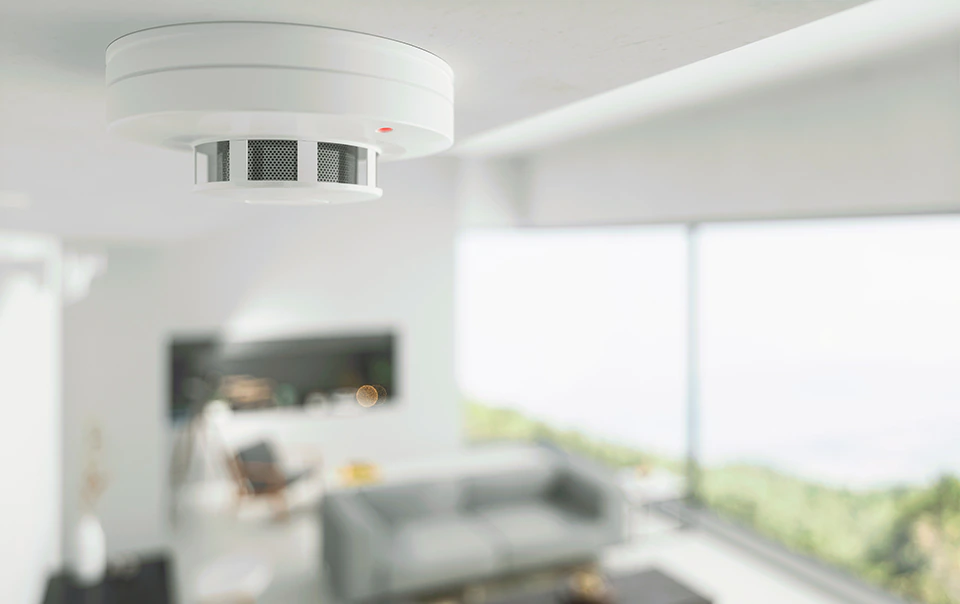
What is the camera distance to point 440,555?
421 cm

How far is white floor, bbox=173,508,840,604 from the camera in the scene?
4.44 meters

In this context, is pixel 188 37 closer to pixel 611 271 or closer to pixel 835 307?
pixel 835 307

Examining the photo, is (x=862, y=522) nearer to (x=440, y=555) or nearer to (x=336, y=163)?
(x=440, y=555)

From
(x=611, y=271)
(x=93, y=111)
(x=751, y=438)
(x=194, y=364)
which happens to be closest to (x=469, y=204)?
(x=611, y=271)

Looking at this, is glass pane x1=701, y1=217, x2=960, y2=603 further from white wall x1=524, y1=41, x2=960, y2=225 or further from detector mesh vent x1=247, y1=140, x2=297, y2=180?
detector mesh vent x1=247, y1=140, x2=297, y2=180

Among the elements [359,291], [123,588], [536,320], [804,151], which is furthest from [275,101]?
[536,320]

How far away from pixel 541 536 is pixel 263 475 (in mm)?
2392

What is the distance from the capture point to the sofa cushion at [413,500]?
471cm

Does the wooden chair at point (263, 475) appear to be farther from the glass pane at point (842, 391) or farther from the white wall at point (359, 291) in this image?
the glass pane at point (842, 391)

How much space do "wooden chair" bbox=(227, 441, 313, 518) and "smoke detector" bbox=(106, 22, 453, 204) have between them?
519 centimetres

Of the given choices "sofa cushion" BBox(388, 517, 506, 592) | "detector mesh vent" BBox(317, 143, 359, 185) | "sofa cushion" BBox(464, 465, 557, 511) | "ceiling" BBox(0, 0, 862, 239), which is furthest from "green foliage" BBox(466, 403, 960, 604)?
"detector mesh vent" BBox(317, 143, 359, 185)

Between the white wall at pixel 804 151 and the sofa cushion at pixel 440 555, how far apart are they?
8.96ft

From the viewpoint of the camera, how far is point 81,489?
4.75 meters

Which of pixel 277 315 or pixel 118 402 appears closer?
pixel 118 402
